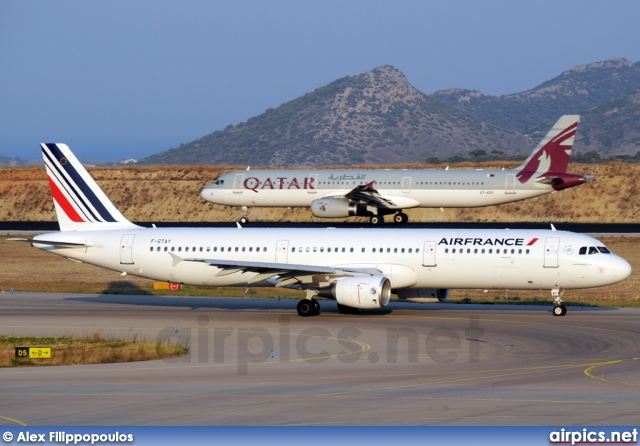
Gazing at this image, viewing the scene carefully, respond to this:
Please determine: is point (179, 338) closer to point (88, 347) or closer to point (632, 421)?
point (88, 347)

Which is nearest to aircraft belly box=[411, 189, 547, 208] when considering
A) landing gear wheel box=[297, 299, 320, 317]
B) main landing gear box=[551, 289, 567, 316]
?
main landing gear box=[551, 289, 567, 316]

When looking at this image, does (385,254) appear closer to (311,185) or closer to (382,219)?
(382,219)

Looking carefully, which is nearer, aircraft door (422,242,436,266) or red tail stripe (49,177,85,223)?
aircraft door (422,242,436,266)

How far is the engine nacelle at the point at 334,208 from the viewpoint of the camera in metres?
80.9

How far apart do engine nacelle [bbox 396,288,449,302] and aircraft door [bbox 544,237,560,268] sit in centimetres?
→ 472

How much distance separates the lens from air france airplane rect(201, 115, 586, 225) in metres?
79.9

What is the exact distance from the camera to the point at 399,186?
82.9 m

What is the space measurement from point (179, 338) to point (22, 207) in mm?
82540

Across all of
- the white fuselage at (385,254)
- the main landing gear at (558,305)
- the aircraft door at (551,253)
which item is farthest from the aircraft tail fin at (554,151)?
the aircraft door at (551,253)

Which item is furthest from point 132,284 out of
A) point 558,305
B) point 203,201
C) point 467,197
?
point 203,201

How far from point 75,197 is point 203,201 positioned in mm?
64280

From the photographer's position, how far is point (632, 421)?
20266mm

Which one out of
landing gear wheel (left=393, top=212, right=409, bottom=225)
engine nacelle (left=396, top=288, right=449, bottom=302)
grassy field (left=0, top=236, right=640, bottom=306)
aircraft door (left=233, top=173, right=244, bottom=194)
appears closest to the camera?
engine nacelle (left=396, top=288, right=449, bottom=302)

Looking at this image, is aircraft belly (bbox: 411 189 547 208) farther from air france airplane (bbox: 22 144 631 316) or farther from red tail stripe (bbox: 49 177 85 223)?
red tail stripe (bbox: 49 177 85 223)
